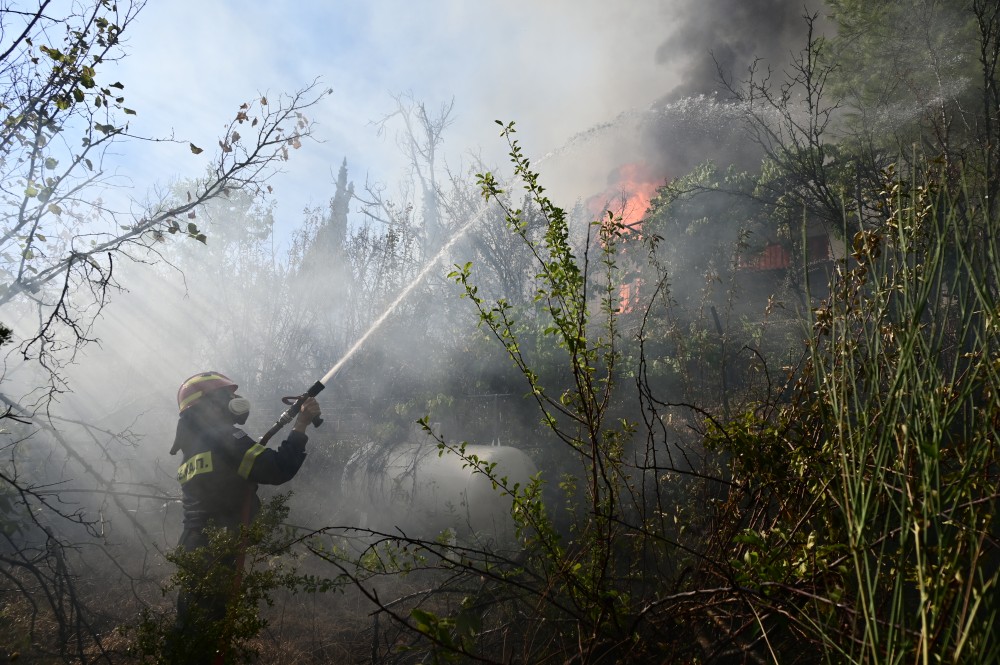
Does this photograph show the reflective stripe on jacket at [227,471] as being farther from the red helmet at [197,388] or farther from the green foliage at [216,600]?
the green foliage at [216,600]

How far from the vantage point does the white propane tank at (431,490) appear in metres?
5.80

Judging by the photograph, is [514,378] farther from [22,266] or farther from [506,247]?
[506,247]

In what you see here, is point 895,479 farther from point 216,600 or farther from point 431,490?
point 431,490

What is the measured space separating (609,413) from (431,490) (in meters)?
2.87

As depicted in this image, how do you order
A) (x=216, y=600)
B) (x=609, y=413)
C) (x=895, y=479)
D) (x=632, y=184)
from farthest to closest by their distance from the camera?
(x=632, y=184) → (x=609, y=413) → (x=216, y=600) → (x=895, y=479)

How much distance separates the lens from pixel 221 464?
13.4 feet

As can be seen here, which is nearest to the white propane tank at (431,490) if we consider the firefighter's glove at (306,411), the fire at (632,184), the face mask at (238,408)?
the firefighter's glove at (306,411)

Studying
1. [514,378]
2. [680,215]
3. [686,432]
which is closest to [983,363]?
[686,432]

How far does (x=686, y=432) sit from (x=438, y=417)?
361cm

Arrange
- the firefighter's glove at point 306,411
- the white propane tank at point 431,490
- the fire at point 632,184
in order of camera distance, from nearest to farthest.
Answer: the firefighter's glove at point 306,411 → the white propane tank at point 431,490 → the fire at point 632,184

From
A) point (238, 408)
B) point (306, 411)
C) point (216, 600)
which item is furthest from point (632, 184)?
point (216, 600)

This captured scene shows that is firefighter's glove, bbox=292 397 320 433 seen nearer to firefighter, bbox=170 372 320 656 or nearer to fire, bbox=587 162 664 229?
firefighter, bbox=170 372 320 656

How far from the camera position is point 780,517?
6.41ft

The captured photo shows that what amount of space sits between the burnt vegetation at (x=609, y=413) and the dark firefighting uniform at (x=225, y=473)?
0.39 m
